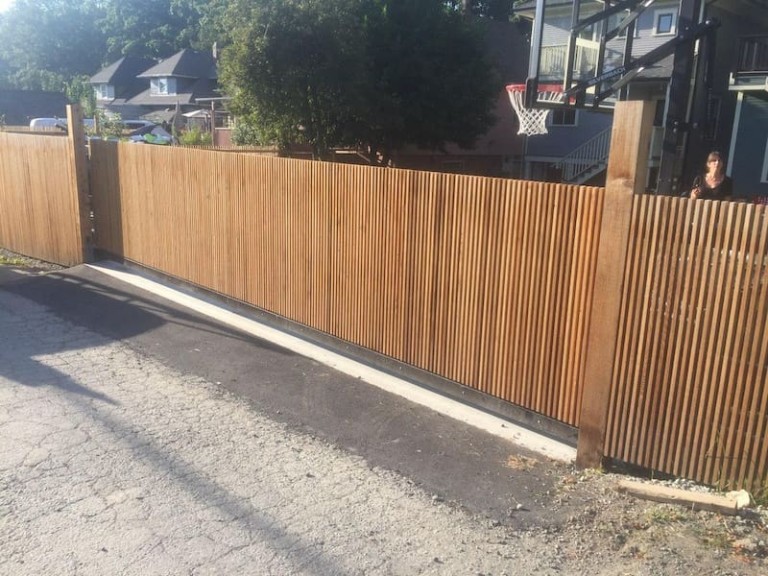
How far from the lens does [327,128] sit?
65.6 ft

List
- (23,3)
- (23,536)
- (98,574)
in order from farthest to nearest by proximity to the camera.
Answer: (23,3) → (23,536) → (98,574)

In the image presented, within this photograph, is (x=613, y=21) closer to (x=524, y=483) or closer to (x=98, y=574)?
(x=524, y=483)

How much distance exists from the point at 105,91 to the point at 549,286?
70989 mm

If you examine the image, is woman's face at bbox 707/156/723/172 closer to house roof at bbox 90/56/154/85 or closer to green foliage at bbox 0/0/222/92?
house roof at bbox 90/56/154/85

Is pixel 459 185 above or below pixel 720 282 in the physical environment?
above

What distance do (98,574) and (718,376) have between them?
3.63 metres

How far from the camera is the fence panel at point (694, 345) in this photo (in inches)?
153

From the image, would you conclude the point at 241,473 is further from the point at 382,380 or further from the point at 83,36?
the point at 83,36

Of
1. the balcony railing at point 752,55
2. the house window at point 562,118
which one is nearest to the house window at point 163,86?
the house window at point 562,118

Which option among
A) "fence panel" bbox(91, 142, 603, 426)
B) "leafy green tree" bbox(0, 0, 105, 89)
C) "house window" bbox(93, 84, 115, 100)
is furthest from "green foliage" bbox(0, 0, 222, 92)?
"fence panel" bbox(91, 142, 603, 426)

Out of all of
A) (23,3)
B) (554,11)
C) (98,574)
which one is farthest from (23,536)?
(23,3)

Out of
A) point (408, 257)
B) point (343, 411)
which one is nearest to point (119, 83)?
point (408, 257)

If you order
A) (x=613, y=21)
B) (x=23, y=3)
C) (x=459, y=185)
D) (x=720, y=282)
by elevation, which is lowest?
(x=720, y=282)

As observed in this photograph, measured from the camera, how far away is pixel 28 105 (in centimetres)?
4912
